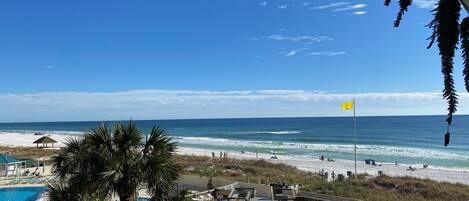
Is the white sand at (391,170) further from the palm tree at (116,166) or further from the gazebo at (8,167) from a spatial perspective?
the palm tree at (116,166)

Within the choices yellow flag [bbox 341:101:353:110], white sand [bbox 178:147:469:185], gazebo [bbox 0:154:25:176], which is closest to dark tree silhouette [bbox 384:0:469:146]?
yellow flag [bbox 341:101:353:110]

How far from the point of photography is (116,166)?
304 inches

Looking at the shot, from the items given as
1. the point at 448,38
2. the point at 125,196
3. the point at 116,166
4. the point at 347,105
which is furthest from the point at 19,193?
the point at 448,38

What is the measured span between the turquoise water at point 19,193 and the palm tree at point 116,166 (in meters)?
14.9

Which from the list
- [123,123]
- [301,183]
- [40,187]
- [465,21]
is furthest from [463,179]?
[465,21]

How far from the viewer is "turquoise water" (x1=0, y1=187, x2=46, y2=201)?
21.3 meters

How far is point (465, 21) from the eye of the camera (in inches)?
57.0

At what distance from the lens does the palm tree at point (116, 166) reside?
25.1ft

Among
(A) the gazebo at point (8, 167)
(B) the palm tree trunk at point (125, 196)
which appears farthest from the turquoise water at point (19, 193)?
(B) the palm tree trunk at point (125, 196)

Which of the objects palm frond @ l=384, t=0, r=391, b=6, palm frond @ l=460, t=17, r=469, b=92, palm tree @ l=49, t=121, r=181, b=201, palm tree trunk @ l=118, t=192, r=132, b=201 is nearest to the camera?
palm frond @ l=460, t=17, r=469, b=92

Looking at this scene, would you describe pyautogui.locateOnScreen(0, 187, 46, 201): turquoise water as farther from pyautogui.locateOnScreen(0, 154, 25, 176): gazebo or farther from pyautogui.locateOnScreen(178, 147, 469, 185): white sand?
pyautogui.locateOnScreen(178, 147, 469, 185): white sand

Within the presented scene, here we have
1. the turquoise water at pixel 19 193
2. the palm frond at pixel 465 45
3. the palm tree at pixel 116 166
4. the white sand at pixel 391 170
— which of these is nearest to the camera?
the palm frond at pixel 465 45

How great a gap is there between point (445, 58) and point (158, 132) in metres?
7.18

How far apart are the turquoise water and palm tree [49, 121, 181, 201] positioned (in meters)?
14.9
